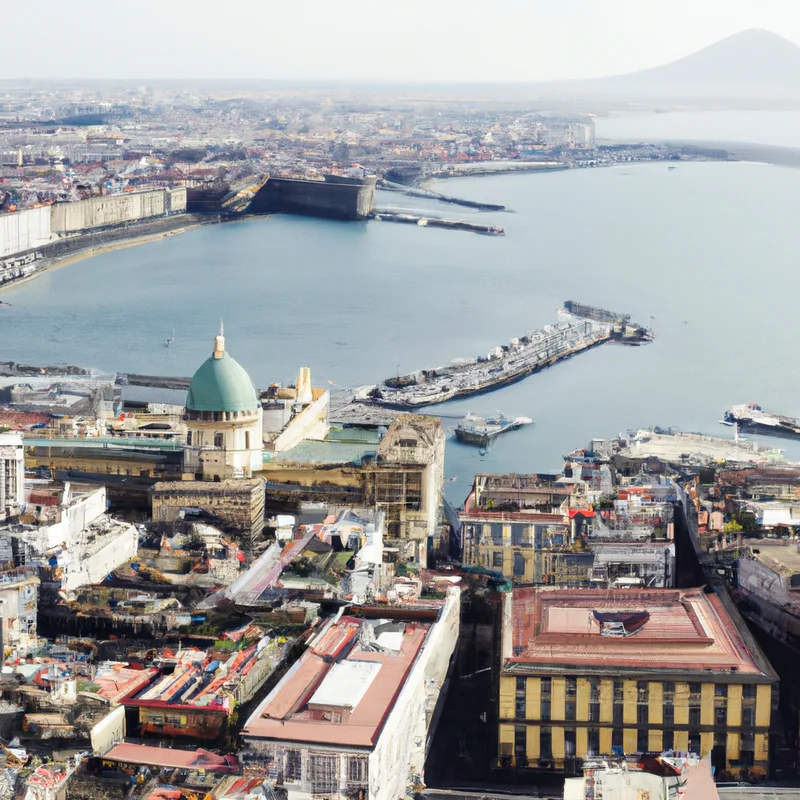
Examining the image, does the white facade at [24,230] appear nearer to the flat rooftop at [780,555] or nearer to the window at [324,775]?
the flat rooftop at [780,555]

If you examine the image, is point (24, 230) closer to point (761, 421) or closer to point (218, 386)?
point (761, 421)

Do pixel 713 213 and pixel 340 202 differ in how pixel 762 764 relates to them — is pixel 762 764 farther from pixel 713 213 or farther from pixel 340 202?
pixel 713 213

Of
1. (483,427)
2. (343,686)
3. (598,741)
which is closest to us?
(343,686)

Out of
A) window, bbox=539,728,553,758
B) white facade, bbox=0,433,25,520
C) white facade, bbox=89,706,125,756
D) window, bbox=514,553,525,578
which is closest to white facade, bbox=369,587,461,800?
window, bbox=539,728,553,758

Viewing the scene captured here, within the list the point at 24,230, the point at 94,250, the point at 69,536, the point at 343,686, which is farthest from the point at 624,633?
the point at 94,250

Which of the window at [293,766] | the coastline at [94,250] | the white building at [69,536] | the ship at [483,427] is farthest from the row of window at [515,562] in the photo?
the coastline at [94,250]

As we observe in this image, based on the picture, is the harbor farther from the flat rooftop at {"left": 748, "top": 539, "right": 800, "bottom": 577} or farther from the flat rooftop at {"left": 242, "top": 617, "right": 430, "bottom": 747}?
the flat rooftop at {"left": 242, "top": 617, "right": 430, "bottom": 747}
